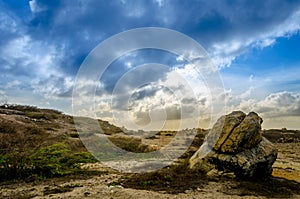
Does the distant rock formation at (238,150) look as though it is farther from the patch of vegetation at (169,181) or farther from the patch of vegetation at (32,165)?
the patch of vegetation at (32,165)

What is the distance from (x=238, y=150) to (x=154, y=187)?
4.81 m

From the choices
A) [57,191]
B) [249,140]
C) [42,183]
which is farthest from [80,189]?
[249,140]

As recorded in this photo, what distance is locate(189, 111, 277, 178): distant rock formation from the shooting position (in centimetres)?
1361

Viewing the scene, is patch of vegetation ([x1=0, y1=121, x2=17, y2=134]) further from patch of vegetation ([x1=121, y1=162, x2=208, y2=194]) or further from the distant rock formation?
the distant rock formation

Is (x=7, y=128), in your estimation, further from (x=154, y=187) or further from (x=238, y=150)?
(x=238, y=150)

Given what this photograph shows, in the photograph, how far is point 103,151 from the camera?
23.7m

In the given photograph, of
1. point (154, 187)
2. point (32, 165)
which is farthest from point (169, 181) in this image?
point (32, 165)

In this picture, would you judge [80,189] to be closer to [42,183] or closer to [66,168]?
[42,183]

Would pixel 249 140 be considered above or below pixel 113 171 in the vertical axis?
above

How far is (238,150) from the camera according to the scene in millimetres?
14148

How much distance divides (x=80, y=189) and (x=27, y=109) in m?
36.5

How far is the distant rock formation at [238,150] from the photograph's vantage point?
13.6 m

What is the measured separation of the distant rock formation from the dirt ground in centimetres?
56

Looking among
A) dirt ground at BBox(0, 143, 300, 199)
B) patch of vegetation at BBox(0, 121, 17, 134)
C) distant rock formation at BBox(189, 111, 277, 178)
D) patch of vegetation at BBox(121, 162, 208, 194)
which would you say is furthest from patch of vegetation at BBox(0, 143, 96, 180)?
patch of vegetation at BBox(0, 121, 17, 134)
